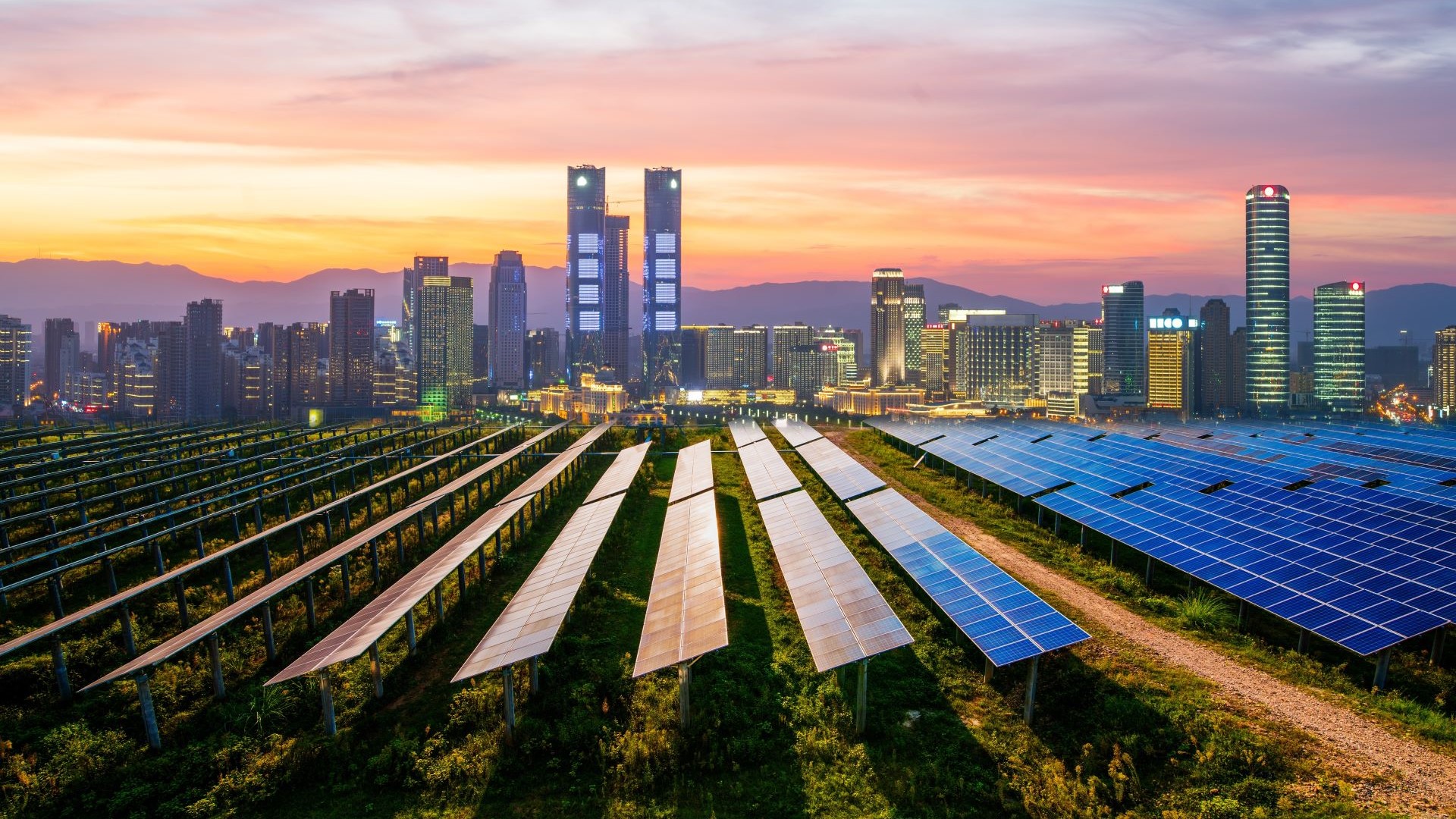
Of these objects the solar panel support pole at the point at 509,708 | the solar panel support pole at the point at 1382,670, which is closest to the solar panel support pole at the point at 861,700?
the solar panel support pole at the point at 509,708

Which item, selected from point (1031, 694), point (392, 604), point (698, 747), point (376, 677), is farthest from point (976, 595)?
point (392, 604)

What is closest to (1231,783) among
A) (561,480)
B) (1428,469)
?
(1428,469)

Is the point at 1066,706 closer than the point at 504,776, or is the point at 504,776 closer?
the point at 504,776

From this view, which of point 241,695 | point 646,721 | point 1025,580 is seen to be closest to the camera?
point 646,721

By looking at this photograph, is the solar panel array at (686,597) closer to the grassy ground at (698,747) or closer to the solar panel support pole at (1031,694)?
the grassy ground at (698,747)

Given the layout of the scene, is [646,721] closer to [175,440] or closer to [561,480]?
[561,480]

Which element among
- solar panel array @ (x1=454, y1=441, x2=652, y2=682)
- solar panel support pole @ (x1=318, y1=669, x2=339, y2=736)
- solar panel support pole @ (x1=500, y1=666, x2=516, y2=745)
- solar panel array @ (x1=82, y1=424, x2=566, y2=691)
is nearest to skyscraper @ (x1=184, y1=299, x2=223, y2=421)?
solar panel array @ (x1=82, y1=424, x2=566, y2=691)

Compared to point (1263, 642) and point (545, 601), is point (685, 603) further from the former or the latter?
point (1263, 642)

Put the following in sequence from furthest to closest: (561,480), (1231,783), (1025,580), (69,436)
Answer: (69,436)
(561,480)
(1025,580)
(1231,783)
